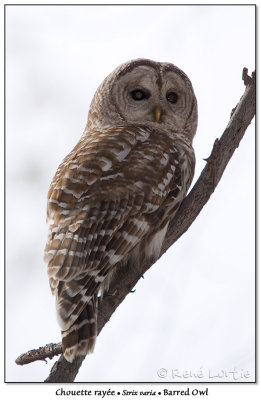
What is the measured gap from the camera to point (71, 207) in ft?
12.5

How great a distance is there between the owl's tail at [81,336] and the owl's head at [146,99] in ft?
5.23

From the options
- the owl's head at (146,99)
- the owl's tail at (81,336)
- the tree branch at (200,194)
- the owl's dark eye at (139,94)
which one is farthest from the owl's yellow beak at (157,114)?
the owl's tail at (81,336)

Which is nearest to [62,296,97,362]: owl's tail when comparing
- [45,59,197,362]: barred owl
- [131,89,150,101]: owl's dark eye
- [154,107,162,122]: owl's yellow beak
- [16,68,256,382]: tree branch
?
[45,59,197,362]: barred owl

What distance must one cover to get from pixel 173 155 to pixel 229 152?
0.51m

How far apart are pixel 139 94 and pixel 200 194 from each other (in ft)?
4.21

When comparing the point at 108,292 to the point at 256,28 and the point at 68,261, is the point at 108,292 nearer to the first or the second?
the point at 68,261

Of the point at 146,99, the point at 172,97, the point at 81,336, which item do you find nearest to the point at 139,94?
the point at 146,99

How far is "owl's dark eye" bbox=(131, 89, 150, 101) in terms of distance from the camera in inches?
191

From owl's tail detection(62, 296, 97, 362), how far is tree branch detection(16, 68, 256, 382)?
0.11 m

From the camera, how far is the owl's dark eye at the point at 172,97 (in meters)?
4.93

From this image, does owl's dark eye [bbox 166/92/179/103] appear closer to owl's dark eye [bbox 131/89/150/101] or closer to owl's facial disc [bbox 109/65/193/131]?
owl's facial disc [bbox 109/65/193/131]

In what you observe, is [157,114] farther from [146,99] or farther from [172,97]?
[172,97]

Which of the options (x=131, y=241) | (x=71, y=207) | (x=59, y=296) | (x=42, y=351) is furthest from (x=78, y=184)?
(x=42, y=351)

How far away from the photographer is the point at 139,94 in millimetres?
4891
